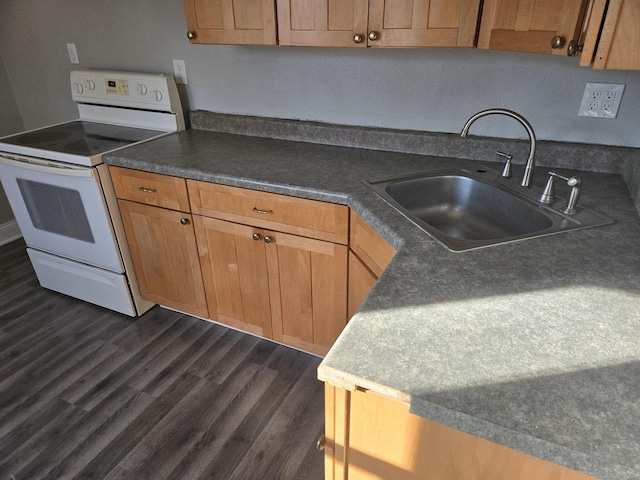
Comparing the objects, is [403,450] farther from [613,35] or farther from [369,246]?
[613,35]

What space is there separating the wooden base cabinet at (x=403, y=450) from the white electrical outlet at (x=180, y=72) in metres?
1.95

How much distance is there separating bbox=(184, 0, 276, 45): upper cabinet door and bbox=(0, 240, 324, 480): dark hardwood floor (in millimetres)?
1336

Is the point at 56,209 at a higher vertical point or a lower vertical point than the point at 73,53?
lower

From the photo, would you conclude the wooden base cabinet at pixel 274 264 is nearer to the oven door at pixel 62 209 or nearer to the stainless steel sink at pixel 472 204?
the stainless steel sink at pixel 472 204

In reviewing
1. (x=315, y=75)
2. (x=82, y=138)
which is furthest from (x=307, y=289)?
(x=82, y=138)

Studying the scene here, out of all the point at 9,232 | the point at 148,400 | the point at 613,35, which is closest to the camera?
the point at 613,35

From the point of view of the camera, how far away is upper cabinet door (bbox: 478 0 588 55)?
3.65ft

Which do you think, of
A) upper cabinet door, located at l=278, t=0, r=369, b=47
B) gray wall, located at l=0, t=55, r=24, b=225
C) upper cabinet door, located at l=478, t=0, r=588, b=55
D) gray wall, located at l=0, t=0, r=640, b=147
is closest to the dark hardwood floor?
gray wall, located at l=0, t=55, r=24, b=225

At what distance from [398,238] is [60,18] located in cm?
247

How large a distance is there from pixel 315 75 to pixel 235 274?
3.13ft

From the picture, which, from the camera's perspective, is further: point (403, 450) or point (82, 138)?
point (82, 138)

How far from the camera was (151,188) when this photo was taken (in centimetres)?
192

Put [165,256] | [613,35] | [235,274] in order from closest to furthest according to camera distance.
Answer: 1. [613,35]
2. [235,274]
3. [165,256]

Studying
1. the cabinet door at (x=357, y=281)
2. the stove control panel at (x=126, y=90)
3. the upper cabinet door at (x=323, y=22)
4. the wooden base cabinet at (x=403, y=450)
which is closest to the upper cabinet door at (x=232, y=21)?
the upper cabinet door at (x=323, y=22)
